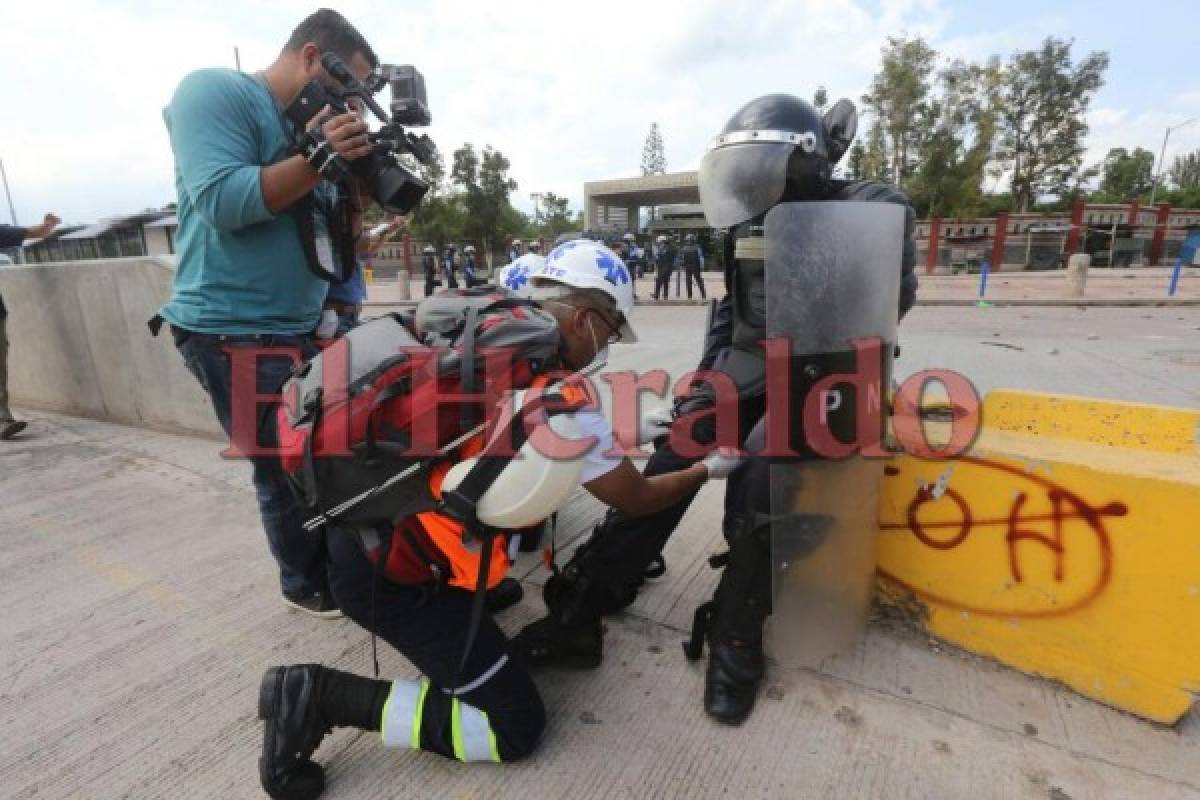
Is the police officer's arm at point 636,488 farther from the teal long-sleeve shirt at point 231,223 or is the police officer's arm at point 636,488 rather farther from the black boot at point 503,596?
the teal long-sleeve shirt at point 231,223

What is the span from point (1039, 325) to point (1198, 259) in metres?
19.0

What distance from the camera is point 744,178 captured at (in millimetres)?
1815

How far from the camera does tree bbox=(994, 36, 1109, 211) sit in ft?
112

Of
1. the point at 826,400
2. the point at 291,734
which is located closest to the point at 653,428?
the point at 826,400

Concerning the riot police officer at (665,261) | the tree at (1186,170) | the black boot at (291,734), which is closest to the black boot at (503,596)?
the black boot at (291,734)

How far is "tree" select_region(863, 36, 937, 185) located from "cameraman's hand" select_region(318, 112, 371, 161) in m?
34.6

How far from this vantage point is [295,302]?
186 centimetres

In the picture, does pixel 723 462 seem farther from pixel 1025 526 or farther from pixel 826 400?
pixel 1025 526

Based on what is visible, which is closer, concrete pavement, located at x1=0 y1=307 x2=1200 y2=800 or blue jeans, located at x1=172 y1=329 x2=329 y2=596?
concrete pavement, located at x1=0 y1=307 x2=1200 y2=800

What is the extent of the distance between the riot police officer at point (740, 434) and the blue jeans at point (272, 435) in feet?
2.46

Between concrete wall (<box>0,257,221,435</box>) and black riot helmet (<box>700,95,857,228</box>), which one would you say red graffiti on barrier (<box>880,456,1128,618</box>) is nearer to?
black riot helmet (<box>700,95,857,228</box>)

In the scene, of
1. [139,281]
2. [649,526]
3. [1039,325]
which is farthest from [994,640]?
[1039,325]

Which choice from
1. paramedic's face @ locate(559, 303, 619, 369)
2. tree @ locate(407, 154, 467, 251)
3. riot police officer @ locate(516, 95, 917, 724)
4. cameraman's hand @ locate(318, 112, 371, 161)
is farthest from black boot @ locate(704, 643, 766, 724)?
tree @ locate(407, 154, 467, 251)

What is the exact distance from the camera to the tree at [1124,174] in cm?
4701
